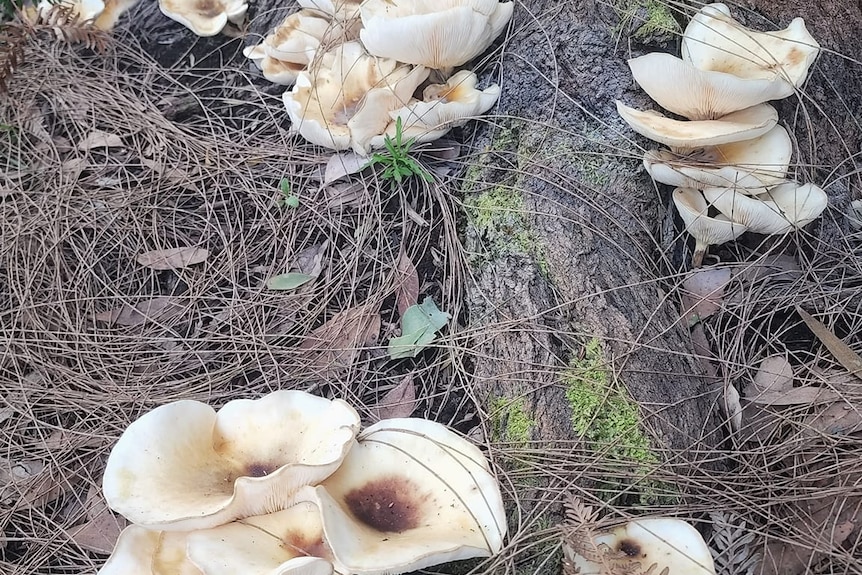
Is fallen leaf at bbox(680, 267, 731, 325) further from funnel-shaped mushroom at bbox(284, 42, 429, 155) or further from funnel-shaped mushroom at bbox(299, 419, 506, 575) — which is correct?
funnel-shaped mushroom at bbox(284, 42, 429, 155)

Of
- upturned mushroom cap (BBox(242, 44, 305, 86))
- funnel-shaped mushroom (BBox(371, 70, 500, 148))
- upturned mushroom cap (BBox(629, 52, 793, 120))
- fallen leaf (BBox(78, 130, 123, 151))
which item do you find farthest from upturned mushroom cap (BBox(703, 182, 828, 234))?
fallen leaf (BBox(78, 130, 123, 151))

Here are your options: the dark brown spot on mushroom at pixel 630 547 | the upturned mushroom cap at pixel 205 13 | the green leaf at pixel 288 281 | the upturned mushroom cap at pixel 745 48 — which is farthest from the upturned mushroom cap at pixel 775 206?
the upturned mushroom cap at pixel 205 13

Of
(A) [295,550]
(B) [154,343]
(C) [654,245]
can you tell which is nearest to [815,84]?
(C) [654,245]

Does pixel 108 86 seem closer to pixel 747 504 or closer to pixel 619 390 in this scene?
pixel 619 390

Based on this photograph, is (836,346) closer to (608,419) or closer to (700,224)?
(700,224)

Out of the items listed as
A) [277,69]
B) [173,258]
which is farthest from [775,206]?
[173,258]

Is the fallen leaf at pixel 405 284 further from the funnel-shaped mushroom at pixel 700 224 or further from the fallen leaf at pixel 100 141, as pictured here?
the fallen leaf at pixel 100 141
